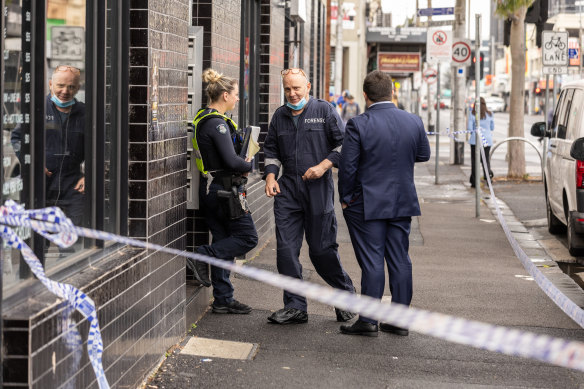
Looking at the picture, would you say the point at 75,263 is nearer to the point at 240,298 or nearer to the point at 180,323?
the point at 180,323

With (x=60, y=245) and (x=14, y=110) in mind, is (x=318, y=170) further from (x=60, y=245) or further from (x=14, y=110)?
(x=14, y=110)

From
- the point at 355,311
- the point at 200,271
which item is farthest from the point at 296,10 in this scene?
the point at 355,311

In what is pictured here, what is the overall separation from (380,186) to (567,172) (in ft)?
16.0

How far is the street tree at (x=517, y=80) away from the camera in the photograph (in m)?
20.8

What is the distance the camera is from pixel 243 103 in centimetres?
1054

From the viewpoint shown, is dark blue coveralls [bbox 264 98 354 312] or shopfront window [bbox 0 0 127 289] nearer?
shopfront window [bbox 0 0 127 289]

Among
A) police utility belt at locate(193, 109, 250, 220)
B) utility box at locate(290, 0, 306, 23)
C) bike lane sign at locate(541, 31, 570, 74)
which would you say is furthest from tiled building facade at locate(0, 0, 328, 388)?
bike lane sign at locate(541, 31, 570, 74)

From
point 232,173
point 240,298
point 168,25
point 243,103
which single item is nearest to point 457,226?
point 243,103

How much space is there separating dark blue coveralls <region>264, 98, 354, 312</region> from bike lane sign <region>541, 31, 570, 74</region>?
13280 millimetres

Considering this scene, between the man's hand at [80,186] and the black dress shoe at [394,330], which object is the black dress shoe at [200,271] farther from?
the man's hand at [80,186]

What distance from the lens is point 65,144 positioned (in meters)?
4.62

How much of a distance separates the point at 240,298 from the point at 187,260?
1052 mm

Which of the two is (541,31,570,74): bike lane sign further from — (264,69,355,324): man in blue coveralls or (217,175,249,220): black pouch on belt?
(217,175,249,220): black pouch on belt

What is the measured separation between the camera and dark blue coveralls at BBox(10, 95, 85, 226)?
4375 mm
